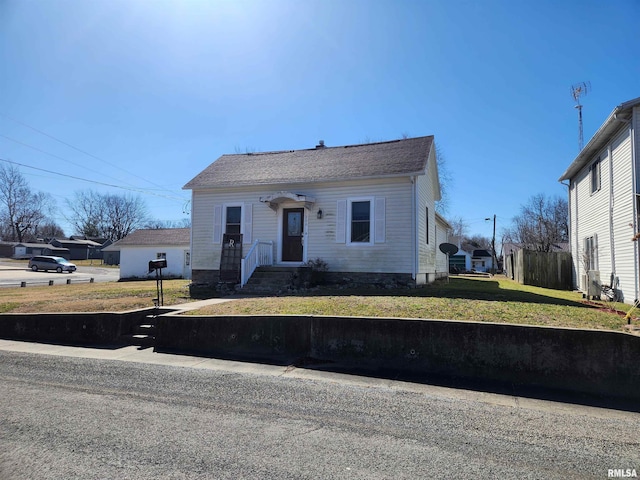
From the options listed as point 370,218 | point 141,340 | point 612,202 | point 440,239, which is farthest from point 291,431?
point 440,239

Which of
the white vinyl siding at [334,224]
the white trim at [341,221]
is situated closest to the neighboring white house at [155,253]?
the white vinyl siding at [334,224]

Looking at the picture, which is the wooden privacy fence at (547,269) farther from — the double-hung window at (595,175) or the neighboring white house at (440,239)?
the double-hung window at (595,175)

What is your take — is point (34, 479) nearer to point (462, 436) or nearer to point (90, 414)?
point (90, 414)

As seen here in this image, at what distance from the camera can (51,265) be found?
1688 inches

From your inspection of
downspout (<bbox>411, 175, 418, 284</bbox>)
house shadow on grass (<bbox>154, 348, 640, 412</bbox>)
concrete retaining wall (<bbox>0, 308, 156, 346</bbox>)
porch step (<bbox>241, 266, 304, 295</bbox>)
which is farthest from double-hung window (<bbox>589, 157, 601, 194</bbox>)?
concrete retaining wall (<bbox>0, 308, 156, 346</bbox>)

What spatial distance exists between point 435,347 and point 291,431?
2983 millimetres

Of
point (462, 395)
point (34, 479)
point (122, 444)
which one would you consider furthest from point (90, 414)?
point (462, 395)

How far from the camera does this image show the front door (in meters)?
14.4

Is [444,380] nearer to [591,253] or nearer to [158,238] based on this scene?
[591,253]

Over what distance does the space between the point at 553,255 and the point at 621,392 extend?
14.4 m

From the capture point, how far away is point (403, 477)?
2967 mm

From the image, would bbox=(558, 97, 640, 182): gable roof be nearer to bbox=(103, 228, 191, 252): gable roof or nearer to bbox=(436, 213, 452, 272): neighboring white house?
bbox=(436, 213, 452, 272): neighboring white house

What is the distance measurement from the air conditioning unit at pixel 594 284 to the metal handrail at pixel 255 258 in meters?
10.5

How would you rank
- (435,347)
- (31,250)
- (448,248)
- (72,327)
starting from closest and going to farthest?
(435,347)
(72,327)
(448,248)
(31,250)
